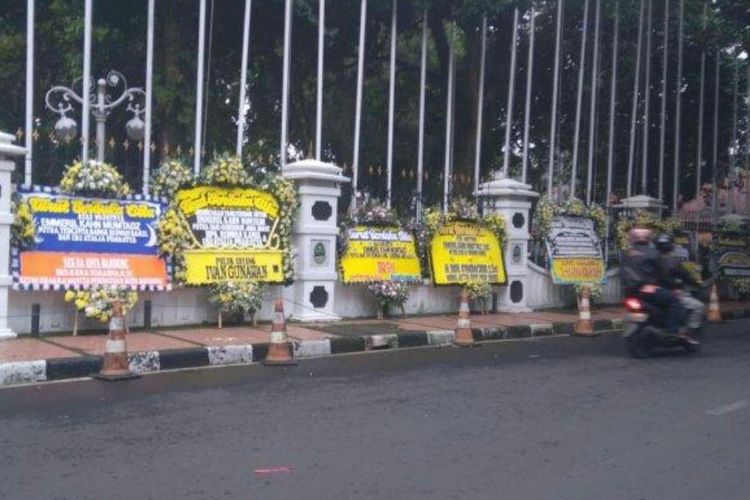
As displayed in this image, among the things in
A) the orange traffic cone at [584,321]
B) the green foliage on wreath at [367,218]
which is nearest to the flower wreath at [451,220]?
the green foliage on wreath at [367,218]

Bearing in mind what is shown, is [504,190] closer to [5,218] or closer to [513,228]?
[513,228]

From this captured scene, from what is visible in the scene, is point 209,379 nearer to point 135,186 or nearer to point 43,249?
point 43,249

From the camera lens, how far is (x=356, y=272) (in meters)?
13.2

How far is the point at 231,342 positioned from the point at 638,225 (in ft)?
32.3

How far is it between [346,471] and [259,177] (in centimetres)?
747

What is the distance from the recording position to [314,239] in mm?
12727

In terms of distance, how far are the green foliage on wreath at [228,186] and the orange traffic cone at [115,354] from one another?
8.08ft

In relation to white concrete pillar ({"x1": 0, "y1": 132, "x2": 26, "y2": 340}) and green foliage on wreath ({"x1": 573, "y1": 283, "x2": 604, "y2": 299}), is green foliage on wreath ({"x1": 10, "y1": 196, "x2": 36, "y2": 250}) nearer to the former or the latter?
white concrete pillar ({"x1": 0, "y1": 132, "x2": 26, "y2": 340})

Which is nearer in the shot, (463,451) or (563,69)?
(463,451)

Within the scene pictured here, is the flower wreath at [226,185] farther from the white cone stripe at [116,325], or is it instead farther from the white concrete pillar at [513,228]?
the white concrete pillar at [513,228]

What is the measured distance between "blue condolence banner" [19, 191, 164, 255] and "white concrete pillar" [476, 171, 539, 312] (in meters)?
6.17

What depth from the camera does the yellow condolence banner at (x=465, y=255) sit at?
14234 mm

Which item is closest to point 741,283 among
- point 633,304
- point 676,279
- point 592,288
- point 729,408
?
point 592,288

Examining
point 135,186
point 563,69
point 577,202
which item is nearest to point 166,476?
point 135,186
